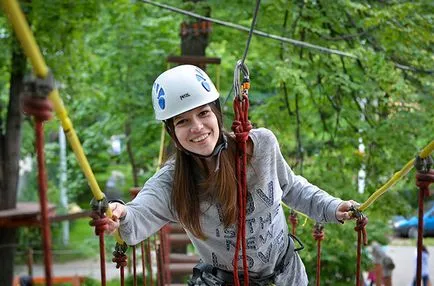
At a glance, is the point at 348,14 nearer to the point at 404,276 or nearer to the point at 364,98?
the point at 364,98

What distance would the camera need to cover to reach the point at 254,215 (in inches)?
85.8

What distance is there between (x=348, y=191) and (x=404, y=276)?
22.7 ft

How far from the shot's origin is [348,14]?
5.36m

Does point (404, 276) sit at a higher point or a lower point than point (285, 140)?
lower

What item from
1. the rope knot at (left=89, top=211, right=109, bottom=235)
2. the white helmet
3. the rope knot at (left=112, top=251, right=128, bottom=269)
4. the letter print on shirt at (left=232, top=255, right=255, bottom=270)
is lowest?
the letter print on shirt at (left=232, top=255, right=255, bottom=270)

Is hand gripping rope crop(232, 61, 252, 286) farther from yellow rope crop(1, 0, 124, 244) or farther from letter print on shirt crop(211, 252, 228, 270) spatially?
yellow rope crop(1, 0, 124, 244)

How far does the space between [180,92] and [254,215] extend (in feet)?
1.52

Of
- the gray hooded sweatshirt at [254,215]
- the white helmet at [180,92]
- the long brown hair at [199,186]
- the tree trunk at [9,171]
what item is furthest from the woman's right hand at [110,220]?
the tree trunk at [9,171]

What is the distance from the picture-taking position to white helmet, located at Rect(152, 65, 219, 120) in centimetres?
210

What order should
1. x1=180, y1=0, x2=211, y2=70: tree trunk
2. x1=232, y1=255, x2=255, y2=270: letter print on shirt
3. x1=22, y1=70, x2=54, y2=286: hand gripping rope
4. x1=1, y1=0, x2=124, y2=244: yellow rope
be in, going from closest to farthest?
x1=1, y1=0, x2=124, y2=244: yellow rope
x1=22, y1=70, x2=54, y2=286: hand gripping rope
x1=232, y1=255, x2=255, y2=270: letter print on shirt
x1=180, y1=0, x2=211, y2=70: tree trunk

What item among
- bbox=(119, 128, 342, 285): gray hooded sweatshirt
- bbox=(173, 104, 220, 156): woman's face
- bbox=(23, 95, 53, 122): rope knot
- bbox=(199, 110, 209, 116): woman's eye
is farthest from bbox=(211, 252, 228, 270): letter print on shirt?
bbox=(23, 95, 53, 122): rope knot

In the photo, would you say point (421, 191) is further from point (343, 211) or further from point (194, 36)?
point (194, 36)

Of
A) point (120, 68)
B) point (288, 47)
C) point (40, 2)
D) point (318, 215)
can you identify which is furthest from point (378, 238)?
point (318, 215)

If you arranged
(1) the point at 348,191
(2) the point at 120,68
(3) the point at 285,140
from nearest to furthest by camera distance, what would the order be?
(1) the point at 348,191 < (3) the point at 285,140 < (2) the point at 120,68
